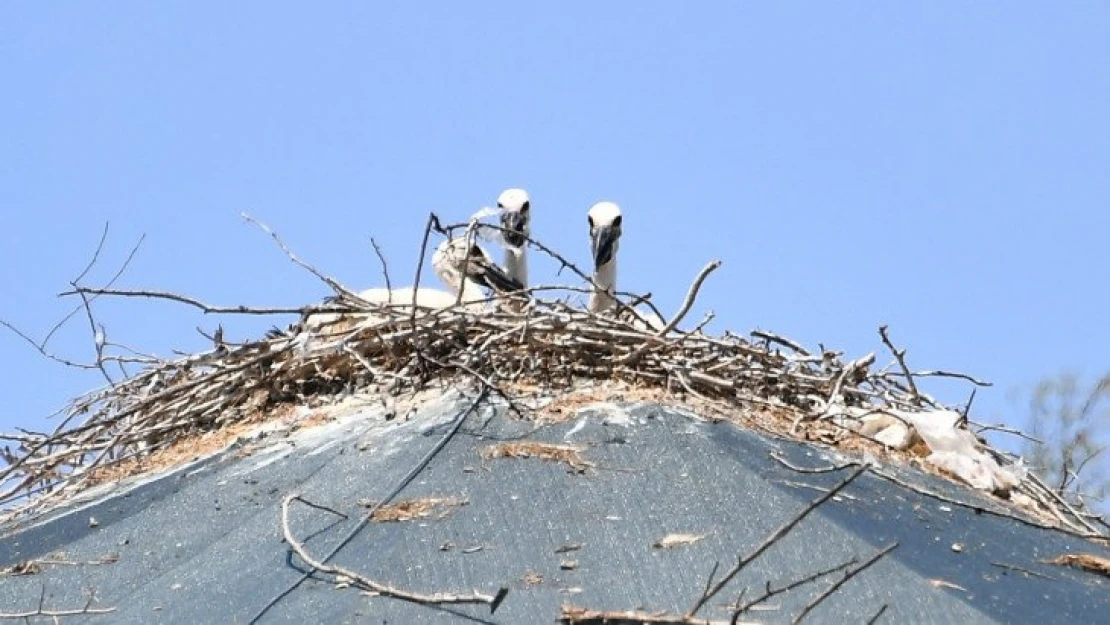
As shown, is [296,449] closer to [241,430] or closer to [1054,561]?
[241,430]

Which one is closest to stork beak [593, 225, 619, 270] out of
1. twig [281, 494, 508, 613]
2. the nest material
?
the nest material

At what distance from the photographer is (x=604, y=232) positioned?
9414mm

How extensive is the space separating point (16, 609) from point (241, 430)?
1614 mm

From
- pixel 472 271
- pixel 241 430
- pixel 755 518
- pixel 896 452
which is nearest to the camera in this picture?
pixel 755 518

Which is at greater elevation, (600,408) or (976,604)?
(600,408)

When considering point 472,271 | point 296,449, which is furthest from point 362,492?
point 472,271

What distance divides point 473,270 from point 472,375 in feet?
8.06

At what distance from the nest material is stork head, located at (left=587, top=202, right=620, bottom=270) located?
3.26 meters

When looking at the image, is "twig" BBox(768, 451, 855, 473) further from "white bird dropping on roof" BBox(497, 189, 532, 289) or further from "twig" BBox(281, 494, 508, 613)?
"white bird dropping on roof" BBox(497, 189, 532, 289)

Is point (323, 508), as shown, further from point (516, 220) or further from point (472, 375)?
point (516, 220)

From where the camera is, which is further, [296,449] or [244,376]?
[244,376]

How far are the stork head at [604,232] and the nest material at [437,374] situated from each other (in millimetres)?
3256

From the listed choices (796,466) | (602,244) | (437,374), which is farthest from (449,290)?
(796,466)

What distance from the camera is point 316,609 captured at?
3.60m
